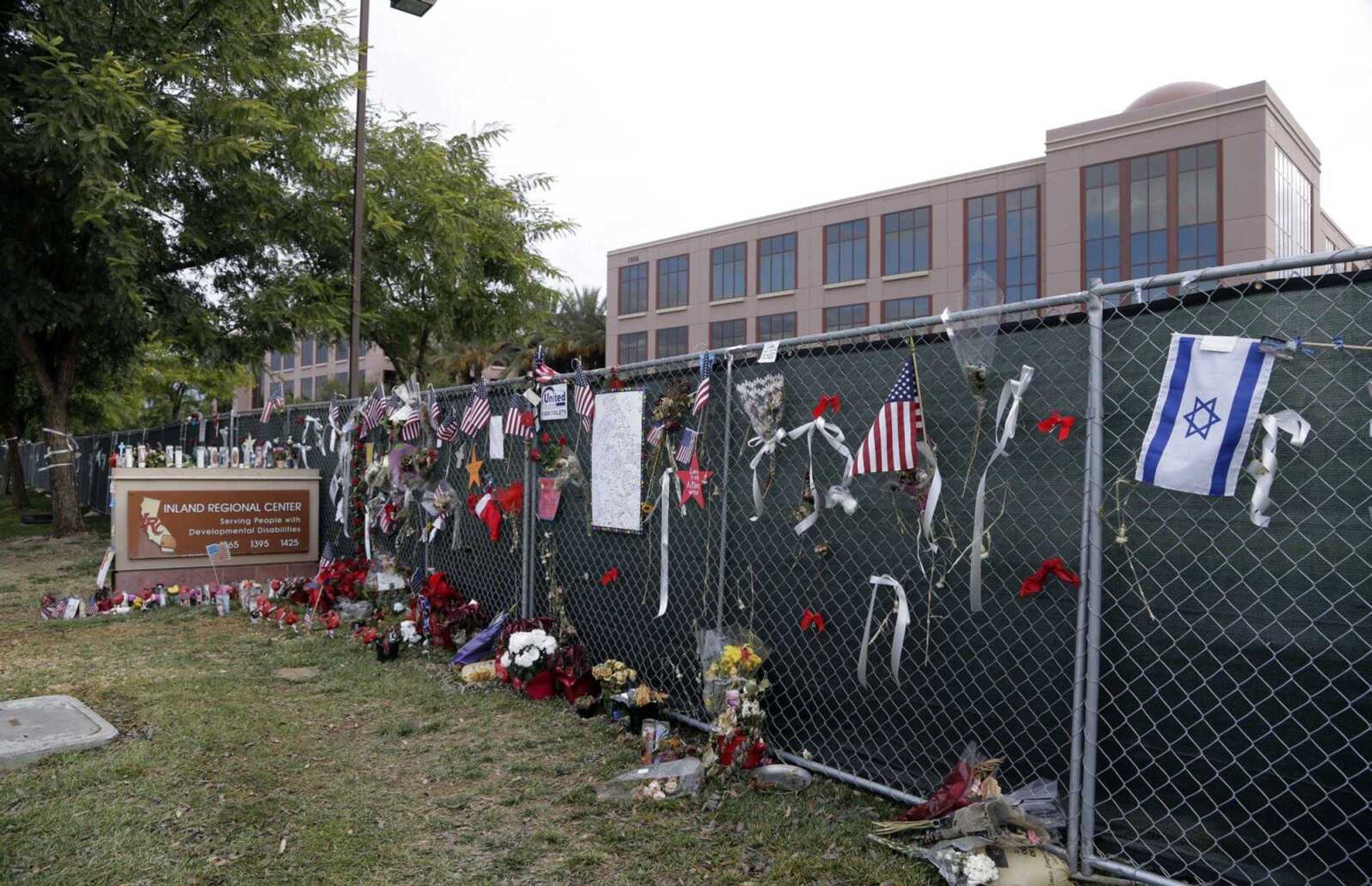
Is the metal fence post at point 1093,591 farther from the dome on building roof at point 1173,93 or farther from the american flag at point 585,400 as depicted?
the dome on building roof at point 1173,93

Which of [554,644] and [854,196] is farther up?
[854,196]

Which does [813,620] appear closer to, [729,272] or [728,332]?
[728,332]

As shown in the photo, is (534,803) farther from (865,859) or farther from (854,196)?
(854,196)

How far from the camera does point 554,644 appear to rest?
5688 millimetres

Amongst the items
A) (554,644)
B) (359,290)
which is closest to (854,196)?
(359,290)

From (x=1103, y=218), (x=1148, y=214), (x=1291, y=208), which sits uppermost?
(x=1291, y=208)

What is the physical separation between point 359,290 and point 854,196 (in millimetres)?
46794

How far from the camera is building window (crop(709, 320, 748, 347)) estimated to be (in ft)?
199

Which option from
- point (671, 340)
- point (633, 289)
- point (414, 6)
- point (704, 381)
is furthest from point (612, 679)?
point (633, 289)

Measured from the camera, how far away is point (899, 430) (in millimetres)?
3795

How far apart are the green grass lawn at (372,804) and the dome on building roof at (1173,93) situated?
48.7 m

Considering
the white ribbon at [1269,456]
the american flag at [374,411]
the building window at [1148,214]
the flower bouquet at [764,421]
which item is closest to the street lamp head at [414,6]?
the american flag at [374,411]

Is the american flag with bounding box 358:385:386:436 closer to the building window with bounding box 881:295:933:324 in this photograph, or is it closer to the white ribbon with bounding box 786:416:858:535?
the white ribbon with bounding box 786:416:858:535

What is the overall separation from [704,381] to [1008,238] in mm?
49303
